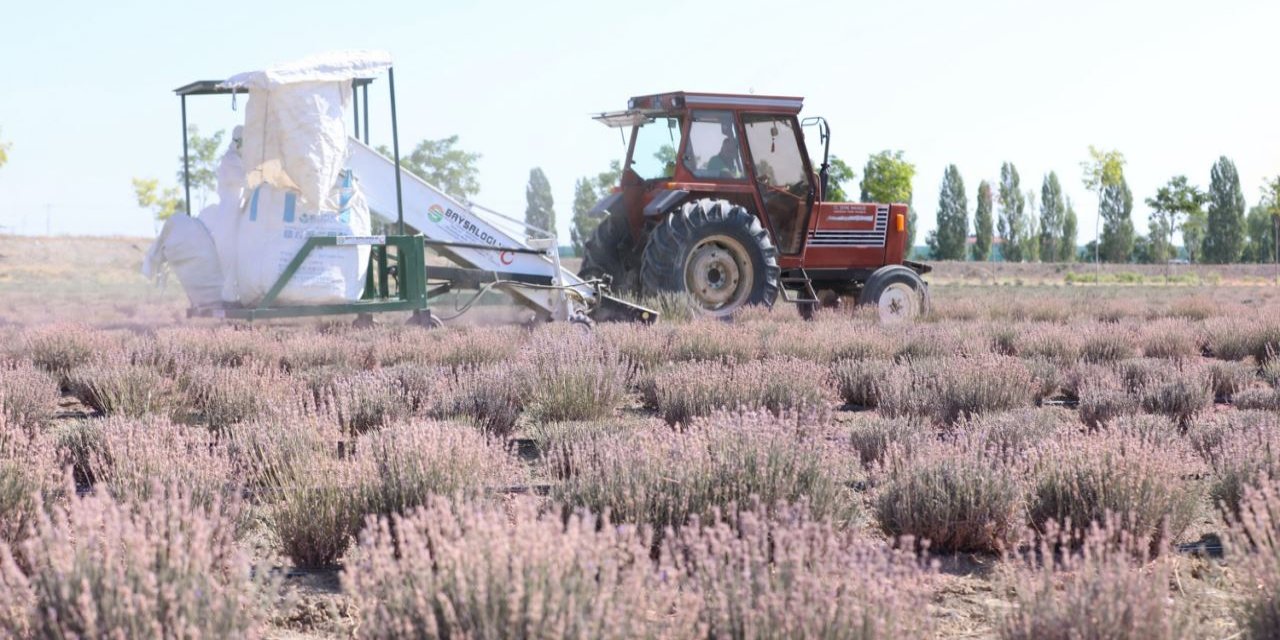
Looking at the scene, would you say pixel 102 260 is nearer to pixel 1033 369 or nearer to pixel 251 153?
pixel 251 153

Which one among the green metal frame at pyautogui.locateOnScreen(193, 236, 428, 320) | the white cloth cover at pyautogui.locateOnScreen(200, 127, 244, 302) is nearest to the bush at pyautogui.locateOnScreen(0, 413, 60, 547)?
the green metal frame at pyautogui.locateOnScreen(193, 236, 428, 320)

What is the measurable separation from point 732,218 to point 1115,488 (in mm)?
8546

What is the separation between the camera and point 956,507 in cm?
437

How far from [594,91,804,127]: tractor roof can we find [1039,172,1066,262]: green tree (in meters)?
56.2

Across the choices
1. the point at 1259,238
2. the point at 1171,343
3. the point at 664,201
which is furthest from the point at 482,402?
the point at 1259,238

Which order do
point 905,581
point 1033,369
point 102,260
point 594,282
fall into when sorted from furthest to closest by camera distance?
point 102,260
point 594,282
point 1033,369
point 905,581

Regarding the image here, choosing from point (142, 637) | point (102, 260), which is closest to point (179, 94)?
point (142, 637)

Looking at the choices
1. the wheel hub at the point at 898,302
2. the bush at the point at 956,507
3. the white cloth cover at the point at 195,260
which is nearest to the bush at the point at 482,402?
the bush at the point at 956,507

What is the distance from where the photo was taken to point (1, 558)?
145 inches

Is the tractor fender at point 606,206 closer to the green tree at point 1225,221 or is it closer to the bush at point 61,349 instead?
the bush at point 61,349

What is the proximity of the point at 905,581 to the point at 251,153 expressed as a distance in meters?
8.90

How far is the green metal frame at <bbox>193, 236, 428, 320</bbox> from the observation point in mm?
10727

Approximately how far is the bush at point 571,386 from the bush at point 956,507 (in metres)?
2.96

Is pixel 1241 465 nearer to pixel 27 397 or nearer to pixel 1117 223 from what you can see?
pixel 27 397
